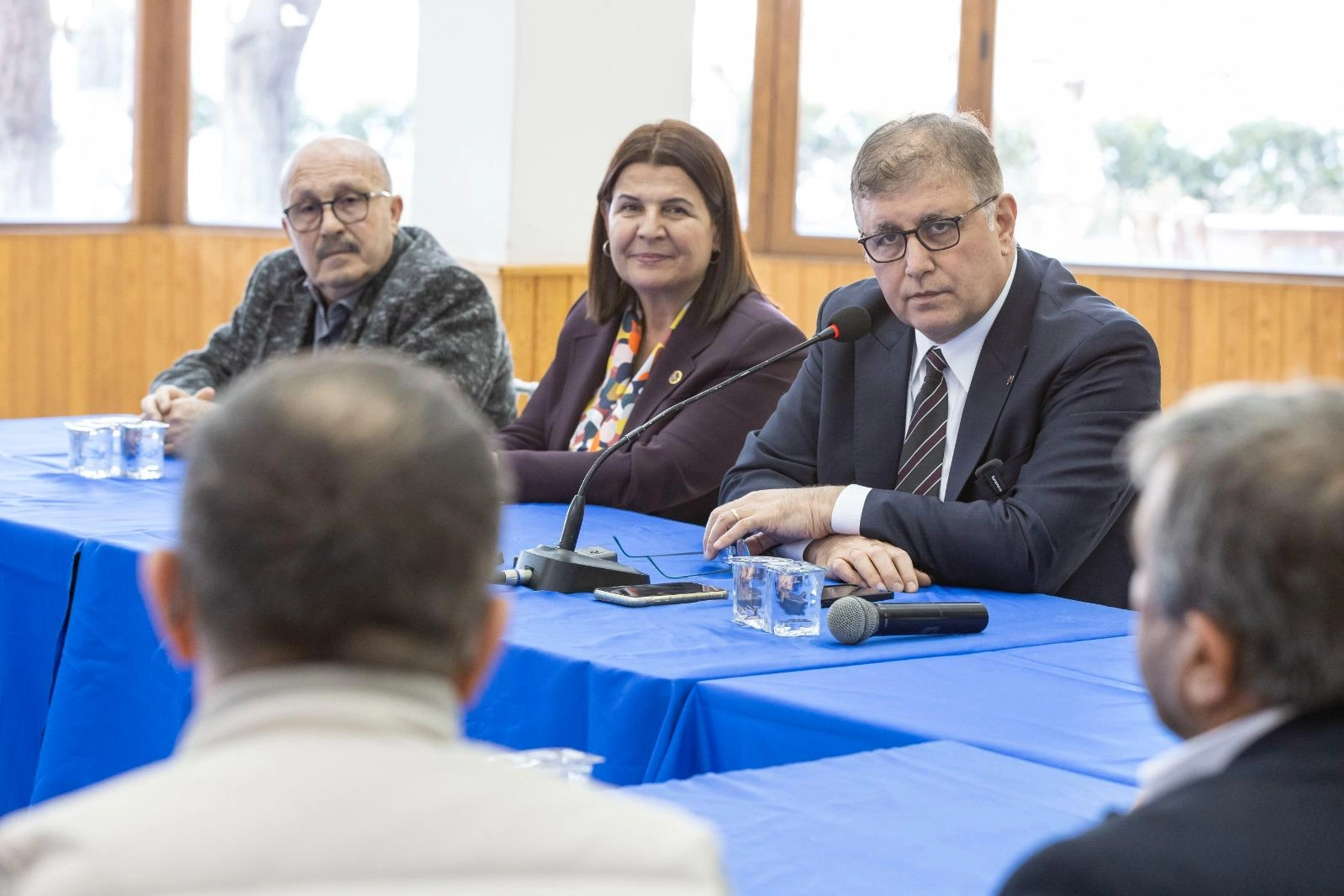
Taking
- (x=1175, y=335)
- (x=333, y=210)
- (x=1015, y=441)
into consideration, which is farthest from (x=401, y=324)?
(x=1175, y=335)

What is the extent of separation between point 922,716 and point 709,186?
1.94 m

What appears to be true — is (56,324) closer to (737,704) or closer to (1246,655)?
(737,704)

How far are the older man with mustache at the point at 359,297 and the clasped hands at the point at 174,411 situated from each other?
0.30 ft

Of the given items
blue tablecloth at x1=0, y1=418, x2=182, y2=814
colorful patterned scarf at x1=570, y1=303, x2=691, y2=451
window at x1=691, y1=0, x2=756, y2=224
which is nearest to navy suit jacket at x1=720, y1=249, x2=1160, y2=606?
colorful patterned scarf at x1=570, y1=303, x2=691, y2=451

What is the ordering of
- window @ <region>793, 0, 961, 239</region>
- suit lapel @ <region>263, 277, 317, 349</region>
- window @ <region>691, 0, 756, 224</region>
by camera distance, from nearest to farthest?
suit lapel @ <region>263, 277, 317, 349</region>, window @ <region>793, 0, 961, 239</region>, window @ <region>691, 0, 756, 224</region>

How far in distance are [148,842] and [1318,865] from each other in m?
0.56

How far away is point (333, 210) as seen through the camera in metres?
3.88

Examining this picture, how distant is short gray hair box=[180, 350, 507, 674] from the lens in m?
0.69

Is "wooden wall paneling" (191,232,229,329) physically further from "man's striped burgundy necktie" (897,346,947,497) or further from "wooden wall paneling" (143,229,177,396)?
"man's striped burgundy necktie" (897,346,947,497)

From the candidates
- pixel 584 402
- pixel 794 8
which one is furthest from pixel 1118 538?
pixel 794 8

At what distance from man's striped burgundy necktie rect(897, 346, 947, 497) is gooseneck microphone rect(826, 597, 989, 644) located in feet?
1.89

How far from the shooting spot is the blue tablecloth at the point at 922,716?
5.17 feet

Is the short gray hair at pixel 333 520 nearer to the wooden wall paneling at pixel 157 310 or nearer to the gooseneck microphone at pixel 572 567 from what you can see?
the gooseneck microphone at pixel 572 567

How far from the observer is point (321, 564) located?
0.69m
